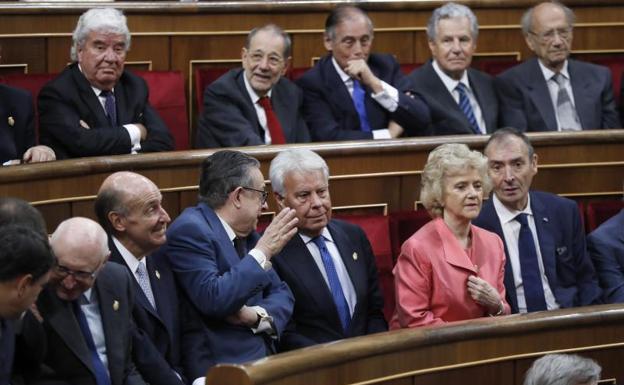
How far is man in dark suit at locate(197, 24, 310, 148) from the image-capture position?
2.57 meters

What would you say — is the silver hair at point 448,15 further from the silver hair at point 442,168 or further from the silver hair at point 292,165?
the silver hair at point 292,165

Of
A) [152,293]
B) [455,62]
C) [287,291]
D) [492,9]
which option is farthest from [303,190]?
[492,9]

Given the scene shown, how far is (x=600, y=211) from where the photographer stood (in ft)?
8.41

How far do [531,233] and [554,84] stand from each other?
664mm

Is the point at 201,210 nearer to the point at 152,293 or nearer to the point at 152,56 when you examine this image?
the point at 152,293

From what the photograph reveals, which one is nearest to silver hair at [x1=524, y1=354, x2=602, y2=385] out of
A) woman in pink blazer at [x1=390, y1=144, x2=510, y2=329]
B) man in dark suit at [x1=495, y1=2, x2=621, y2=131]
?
woman in pink blazer at [x1=390, y1=144, x2=510, y2=329]

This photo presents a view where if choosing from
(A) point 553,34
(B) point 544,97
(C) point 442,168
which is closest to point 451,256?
(C) point 442,168

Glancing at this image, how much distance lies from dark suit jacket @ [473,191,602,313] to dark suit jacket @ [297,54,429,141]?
37 cm

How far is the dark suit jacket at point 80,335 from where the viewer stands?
168cm

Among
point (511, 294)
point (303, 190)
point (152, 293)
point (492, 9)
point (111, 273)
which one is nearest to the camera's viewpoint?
point (111, 273)

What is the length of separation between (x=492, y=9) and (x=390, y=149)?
88 centimetres

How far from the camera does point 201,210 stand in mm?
2045

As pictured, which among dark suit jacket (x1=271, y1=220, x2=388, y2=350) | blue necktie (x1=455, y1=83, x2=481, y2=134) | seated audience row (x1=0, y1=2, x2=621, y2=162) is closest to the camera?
dark suit jacket (x1=271, y1=220, x2=388, y2=350)

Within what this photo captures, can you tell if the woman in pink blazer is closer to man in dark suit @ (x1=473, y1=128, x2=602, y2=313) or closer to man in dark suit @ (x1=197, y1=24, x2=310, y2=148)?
man in dark suit @ (x1=473, y1=128, x2=602, y2=313)
